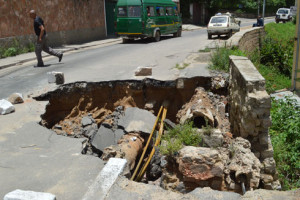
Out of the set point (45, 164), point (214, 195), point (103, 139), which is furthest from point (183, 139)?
point (45, 164)

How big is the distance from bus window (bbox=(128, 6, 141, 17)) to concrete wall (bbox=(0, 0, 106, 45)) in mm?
4076

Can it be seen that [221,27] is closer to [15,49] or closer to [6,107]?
[15,49]

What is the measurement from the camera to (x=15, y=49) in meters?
14.7

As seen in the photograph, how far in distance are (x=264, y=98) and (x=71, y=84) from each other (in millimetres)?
4699

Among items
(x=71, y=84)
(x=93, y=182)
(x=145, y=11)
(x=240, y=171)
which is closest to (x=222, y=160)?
(x=240, y=171)

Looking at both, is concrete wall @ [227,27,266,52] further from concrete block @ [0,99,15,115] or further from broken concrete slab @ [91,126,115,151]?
concrete block @ [0,99,15,115]

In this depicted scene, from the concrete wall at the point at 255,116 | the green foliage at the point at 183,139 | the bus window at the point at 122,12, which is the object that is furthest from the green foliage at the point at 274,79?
the bus window at the point at 122,12

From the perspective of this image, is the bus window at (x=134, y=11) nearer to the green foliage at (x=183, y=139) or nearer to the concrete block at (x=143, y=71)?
the concrete block at (x=143, y=71)

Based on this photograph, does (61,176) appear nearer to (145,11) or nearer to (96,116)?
(96,116)

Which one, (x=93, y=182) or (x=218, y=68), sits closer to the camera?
(x=93, y=182)

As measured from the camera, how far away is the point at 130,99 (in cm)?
778

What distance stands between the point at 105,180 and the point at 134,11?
15228 mm

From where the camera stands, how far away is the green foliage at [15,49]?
1418cm

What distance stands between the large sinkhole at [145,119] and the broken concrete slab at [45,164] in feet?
2.15
